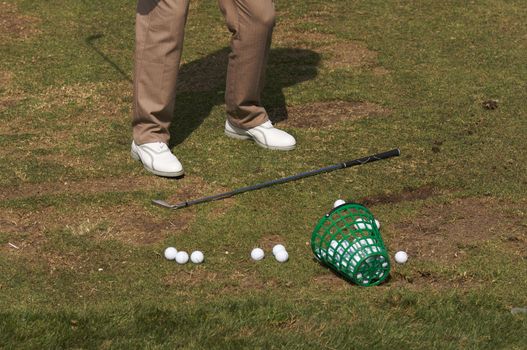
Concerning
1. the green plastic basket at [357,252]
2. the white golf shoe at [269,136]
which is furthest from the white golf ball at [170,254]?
the white golf shoe at [269,136]

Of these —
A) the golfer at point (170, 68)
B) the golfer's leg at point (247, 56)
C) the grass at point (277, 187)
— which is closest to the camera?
the grass at point (277, 187)

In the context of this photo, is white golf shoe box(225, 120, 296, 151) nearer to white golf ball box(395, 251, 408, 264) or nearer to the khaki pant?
the khaki pant

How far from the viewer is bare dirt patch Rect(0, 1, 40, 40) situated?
30.8 ft

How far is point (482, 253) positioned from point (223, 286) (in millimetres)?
1401

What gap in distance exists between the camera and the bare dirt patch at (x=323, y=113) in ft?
24.6

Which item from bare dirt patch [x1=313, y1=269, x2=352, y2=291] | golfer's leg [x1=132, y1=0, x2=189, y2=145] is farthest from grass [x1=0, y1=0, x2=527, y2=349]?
golfer's leg [x1=132, y1=0, x2=189, y2=145]

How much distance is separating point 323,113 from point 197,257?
2463 millimetres

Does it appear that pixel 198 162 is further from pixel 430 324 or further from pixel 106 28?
pixel 106 28

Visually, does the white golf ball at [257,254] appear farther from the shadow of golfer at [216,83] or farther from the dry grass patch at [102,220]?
the shadow of golfer at [216,83]

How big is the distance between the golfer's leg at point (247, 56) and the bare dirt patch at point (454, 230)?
1.52 meters

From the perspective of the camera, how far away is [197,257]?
5.48m

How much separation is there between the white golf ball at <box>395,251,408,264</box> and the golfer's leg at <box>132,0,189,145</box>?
6.40 ft

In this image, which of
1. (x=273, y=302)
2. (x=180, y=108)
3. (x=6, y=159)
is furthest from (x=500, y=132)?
(x=6, y=159)

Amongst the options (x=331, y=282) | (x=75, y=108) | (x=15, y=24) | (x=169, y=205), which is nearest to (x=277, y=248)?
(x=331, y=282)
